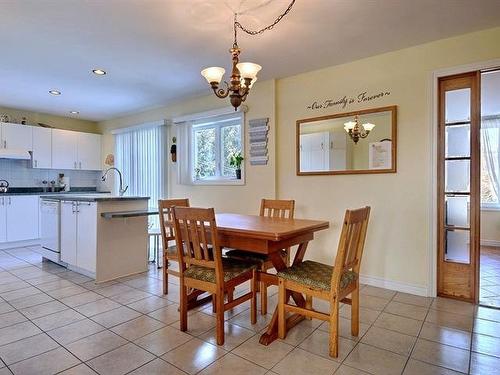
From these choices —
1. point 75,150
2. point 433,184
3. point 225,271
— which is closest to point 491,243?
→ point 433,184

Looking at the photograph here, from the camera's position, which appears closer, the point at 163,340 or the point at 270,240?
the point at 270,240

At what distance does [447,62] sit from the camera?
2.84 metres

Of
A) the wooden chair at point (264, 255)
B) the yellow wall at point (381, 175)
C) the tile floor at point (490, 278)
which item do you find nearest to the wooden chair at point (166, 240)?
the wooden chair at point (264, 255)

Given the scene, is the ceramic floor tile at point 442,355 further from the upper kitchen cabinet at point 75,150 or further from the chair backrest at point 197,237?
the upper kitchen cabinet at point 75,150

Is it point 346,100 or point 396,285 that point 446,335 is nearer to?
point 396,285

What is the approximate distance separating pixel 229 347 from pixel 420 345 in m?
1.29

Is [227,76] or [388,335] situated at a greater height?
[227,76]

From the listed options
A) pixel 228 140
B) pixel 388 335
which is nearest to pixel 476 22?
pixel 388 335

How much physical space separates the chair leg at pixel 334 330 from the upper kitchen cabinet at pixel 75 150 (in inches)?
232

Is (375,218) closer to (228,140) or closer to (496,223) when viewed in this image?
(228,140)

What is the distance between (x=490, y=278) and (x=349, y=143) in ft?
7.72

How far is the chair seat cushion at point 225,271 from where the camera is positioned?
7.02 ft

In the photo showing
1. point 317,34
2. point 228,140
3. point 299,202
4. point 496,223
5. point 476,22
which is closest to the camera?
point 476,22

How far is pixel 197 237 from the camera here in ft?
7.01
